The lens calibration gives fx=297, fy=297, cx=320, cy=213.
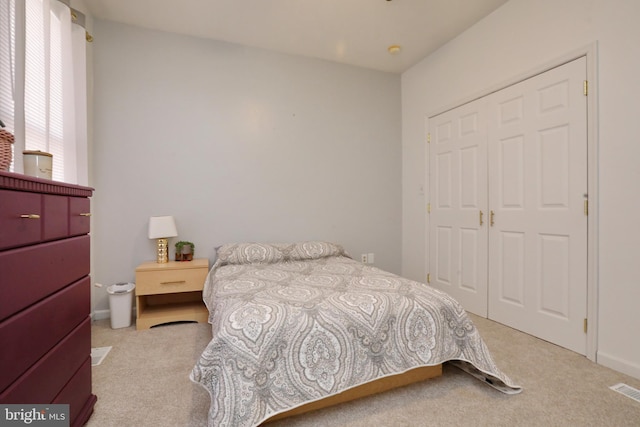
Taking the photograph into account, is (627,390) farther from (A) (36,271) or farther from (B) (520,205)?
(A) (36,271)

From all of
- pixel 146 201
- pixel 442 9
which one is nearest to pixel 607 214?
pixel 442 9

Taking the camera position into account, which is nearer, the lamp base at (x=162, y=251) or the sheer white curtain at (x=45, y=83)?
the sheer white curtain at (x=45, y=83)

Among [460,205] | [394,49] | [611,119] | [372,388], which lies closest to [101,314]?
[372,388]

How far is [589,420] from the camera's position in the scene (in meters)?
1.39

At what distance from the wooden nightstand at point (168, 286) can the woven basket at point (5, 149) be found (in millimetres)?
1544

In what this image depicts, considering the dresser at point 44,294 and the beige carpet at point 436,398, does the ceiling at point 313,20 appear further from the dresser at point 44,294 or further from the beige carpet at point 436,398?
the beige carpet at point 436,398

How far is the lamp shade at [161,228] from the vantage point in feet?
8.79

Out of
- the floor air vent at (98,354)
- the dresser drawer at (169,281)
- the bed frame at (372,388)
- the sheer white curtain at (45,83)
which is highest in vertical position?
the sheer white curtain at (45,83)

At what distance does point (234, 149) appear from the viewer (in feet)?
10.3

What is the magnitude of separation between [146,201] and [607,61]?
3737mm

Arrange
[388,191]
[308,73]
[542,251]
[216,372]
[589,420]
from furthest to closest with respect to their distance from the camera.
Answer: [388,191], [308,73], [542,251], [589,420], [216,372]

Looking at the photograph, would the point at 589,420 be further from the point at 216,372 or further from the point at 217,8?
the point at 217,8

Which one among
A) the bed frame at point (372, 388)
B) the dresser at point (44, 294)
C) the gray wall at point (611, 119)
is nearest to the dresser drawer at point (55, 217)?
the dresser at point (44, 294)

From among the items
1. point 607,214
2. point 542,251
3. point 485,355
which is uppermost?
point 607,214
